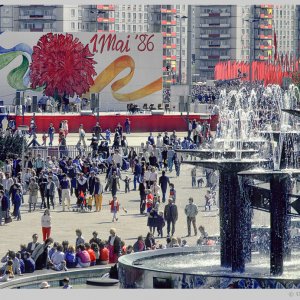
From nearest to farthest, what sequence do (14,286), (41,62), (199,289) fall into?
1. (199,289)
2. (14,286)
3. (41,62)

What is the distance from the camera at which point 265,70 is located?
130 meters

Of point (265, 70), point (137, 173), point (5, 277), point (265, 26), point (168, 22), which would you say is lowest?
point (5, 277)

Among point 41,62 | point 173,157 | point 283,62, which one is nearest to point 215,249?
point 173,157

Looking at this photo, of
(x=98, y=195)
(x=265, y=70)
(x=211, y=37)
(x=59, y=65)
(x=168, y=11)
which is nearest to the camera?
(x=98, y=195)

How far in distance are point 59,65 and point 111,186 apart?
37.4 m

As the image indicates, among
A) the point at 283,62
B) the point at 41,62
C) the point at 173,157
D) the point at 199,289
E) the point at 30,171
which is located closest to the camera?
the point at 199,289

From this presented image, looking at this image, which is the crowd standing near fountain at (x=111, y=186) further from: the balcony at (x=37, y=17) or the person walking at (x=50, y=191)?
the balcony at (x=37, y=17)

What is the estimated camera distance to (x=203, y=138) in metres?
65.9

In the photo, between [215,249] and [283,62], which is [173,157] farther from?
[283,62]

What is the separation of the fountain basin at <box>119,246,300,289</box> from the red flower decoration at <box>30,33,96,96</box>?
52625 mm

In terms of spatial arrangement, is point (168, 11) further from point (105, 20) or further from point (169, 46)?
point (105, 20)

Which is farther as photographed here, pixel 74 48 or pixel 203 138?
pixel 74 48

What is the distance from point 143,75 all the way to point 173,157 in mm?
32285

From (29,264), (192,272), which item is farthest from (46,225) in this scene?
(192,272)
